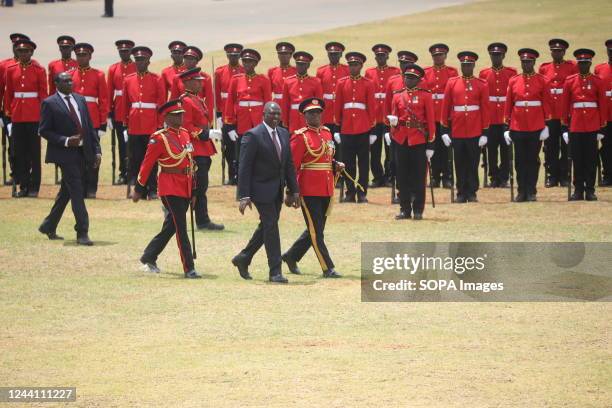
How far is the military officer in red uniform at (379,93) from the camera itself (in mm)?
21578

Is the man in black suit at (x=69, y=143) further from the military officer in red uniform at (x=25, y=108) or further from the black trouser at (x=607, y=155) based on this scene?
the black trouser at (x=607, y=155)

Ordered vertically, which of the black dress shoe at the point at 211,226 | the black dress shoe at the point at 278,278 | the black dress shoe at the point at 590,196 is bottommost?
the black dress shoe at the point at 278,278

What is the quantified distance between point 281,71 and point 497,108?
131 inches

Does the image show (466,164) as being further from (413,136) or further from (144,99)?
(144,99)

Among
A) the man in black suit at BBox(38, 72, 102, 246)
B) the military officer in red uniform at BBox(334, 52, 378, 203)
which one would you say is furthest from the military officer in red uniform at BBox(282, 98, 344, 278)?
the military officer in red uniform at BBox(334, 52, 378, 203)

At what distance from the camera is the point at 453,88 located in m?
20.2

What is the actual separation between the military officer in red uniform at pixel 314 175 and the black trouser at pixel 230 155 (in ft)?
23.6

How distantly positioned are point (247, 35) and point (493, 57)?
60.4ft

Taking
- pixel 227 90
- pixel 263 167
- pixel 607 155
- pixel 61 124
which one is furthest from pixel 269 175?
pixel 607 155

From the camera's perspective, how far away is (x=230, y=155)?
22.9 metres

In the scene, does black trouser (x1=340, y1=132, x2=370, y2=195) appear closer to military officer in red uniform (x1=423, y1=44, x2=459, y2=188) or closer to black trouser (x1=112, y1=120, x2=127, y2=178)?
military officer in red uniform (x1=423, y1=44, x2=459, y2=188)

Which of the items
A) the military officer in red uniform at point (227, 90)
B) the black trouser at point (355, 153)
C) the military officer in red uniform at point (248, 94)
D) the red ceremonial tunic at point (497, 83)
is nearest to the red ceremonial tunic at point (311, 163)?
the black trouser at point (355, 153)

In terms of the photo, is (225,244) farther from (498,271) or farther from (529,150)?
(529,150)

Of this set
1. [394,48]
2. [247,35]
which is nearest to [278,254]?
[394,48]
